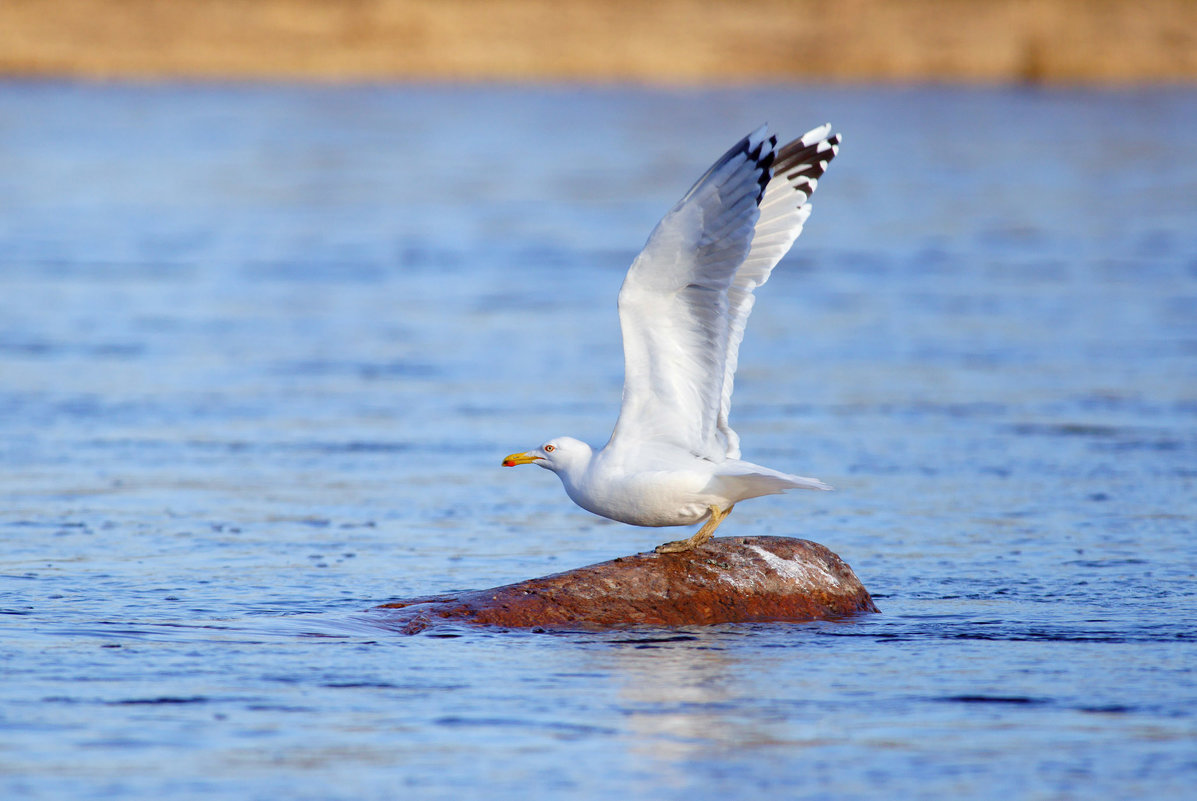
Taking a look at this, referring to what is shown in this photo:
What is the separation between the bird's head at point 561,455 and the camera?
9414 mm

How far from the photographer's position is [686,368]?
9438mm

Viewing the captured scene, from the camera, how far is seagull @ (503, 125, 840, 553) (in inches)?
357

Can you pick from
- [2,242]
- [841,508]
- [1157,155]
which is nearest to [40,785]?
[841,508]

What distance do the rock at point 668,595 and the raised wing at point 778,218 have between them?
56 centimetres

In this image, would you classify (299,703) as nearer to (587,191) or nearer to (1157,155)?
(587,191)

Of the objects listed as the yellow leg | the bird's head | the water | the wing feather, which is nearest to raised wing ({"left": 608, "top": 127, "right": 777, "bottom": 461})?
the wing feather

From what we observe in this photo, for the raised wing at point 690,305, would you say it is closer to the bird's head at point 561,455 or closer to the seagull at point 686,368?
the seagull at point 686,368

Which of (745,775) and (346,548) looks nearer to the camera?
(745,775)

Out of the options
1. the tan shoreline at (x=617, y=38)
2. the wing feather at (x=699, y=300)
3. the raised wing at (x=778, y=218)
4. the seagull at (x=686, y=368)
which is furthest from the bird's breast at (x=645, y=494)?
the tan shoreline at (x=617, y=38)

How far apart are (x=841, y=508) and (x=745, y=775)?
17.8 ft

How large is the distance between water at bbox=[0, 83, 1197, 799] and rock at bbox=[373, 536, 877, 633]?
169 millimetres

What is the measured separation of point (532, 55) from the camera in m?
58.7

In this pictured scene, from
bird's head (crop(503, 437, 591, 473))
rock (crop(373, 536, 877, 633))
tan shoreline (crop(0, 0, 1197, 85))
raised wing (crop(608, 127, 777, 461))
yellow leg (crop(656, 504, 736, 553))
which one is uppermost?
tan shoreline (crop(0, 0, 1197, 85))

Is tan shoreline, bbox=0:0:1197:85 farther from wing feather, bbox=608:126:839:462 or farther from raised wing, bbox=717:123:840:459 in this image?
wing feather, bbox=608:126:839:462
